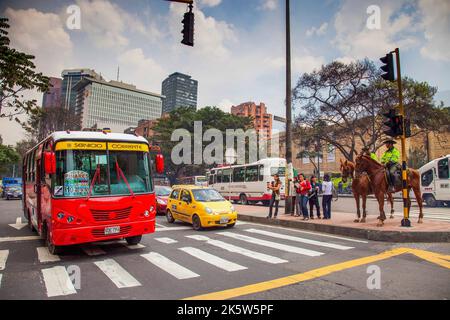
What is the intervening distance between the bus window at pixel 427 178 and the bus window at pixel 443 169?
1.72 ft

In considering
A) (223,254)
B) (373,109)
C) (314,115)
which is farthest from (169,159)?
(223,254)

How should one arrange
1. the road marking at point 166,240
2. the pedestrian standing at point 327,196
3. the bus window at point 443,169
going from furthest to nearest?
the bus window at point 443,169 → the pedestrian standing at point 327,196 → the road marking at point 166,240

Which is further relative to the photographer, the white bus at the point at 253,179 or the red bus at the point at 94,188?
the white bus at the point at 253,179

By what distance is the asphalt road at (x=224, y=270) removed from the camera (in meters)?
4.55

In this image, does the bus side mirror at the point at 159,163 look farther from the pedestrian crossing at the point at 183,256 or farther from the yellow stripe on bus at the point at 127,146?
the pedestrian crossing at the point at 183,256

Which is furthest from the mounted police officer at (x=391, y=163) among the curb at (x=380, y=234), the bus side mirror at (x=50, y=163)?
the bus side mirror at (x=50, y=163)

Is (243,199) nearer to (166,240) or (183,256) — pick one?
(166,240)

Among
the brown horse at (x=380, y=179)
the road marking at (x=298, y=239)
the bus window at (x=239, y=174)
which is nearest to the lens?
the road marking at (x=298, y=239)

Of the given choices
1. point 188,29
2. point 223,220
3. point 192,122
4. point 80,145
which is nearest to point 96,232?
point 80,145

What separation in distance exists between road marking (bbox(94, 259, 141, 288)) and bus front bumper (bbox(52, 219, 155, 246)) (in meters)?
0.57

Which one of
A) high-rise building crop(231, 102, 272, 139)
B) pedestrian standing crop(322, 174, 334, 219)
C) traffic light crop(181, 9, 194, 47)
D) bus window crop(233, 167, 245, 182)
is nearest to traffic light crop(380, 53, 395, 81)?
pedestrian standing crop(322, 174, 334, 219)

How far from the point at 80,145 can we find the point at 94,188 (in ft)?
3.48

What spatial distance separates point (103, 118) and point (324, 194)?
77599 mm
